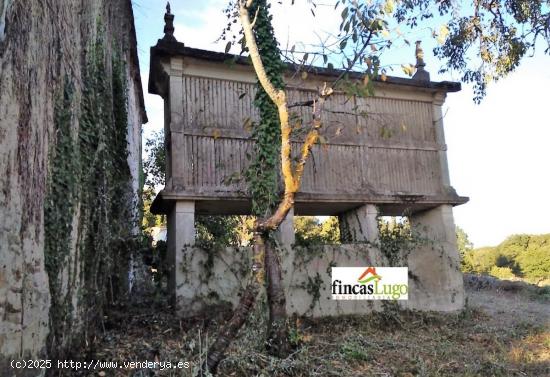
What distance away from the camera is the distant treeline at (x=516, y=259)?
23.9 m

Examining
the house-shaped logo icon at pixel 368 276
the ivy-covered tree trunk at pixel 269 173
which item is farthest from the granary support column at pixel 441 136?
the ivy-covered tree trunk at pixel 269 173

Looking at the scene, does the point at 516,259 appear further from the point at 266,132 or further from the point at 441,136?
the point at 266,132

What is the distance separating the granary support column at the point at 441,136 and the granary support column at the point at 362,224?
203 cm

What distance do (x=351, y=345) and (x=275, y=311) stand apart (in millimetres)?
1602

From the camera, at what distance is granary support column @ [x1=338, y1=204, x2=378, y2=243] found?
9.73m

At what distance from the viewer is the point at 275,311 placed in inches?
204

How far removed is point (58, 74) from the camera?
14.6ft

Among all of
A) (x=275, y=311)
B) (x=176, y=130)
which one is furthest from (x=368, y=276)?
(x=176, y=130)

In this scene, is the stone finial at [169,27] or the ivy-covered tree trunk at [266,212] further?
the stone finial at [169,27]

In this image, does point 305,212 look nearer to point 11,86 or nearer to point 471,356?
point 471,356

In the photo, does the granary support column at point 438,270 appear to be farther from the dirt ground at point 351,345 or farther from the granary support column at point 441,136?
the granary support column at point 441,136

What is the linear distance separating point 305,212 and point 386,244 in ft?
7.58

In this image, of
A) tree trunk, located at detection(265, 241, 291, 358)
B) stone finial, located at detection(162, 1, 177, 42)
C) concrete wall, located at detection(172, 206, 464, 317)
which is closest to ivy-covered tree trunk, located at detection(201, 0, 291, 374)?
tree trunk, located at detection(265, 241, 291, 358)

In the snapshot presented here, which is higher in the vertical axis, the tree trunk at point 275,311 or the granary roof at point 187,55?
the granary roof at point 187,55
